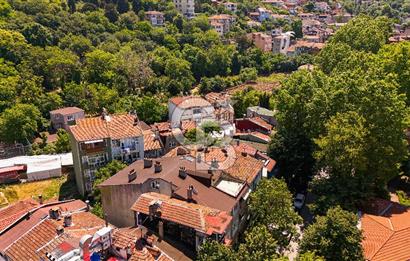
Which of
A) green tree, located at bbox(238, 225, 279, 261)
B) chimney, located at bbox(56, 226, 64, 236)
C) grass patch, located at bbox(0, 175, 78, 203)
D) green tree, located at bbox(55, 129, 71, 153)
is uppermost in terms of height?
chimney, located at bbox(56, 226, 64, 236)

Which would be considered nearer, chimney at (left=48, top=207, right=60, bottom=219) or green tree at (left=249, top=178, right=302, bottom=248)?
chimney at (left=48, top=207, right=60, bottom=219)

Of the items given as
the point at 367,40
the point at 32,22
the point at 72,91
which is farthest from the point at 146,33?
the point at 367,40

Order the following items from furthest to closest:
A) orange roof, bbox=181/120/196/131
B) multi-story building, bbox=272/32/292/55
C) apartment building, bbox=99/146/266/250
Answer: multi-story building, bbox=272/32/292/55 → orange roof, bbox=181/120/196/131 → apartment building, bbox=99/146/266/250

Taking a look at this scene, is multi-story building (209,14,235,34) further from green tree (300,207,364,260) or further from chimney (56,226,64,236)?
chimney (56,226,64,236)

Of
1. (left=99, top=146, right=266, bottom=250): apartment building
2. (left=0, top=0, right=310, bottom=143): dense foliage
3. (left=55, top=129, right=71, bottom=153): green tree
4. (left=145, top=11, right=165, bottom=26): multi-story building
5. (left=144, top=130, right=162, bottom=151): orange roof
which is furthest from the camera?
(left=145, top=11, right=165, bottom=26): multi-story building

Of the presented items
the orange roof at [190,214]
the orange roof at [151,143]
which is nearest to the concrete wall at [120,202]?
the orange roof at [190,214]

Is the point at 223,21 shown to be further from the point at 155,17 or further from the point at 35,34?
the point at 35,34

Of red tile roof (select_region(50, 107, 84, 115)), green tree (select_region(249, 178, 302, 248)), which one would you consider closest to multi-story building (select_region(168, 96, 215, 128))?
red tile roof (select_region(50, 107, 84, 115))

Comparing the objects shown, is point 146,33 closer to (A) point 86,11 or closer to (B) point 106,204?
(A) point 86,11
